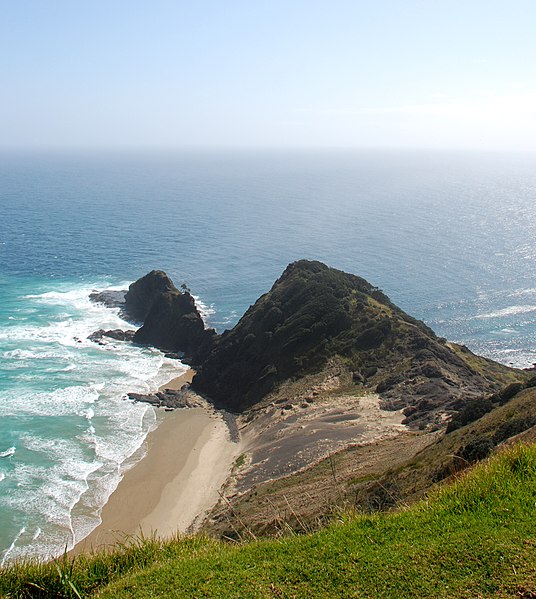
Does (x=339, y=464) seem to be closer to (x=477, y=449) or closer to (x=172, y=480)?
(x=477, y=449)

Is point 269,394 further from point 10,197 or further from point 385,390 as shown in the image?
point 10,197

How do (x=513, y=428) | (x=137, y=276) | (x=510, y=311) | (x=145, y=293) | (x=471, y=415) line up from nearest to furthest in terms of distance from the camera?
(x=513, y=428), (x=471, y=415), (x=145, y=293), (x=510, y=311), (x=137, y=276)

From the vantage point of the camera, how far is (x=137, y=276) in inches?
3760

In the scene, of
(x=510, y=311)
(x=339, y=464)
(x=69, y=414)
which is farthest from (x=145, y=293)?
(x=510, y=311)

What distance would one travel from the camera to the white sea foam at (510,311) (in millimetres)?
83875

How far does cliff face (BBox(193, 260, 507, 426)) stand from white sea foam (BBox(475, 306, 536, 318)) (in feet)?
95.1

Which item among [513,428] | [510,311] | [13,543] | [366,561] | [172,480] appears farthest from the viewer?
[510,311]

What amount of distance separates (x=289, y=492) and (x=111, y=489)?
14.6 meters

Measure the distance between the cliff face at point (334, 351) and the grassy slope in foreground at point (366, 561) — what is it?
30.3 meters

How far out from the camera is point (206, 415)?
166ft

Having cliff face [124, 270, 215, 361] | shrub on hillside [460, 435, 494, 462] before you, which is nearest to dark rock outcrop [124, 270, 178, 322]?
cliff face [124, 270, 215, 361]

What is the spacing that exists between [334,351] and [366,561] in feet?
141

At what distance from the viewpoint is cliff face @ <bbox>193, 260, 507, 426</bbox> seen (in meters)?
45.8

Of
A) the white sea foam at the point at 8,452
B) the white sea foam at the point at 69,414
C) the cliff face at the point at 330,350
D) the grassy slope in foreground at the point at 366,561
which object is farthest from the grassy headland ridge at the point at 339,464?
the white sea foam at the point at 8,452
